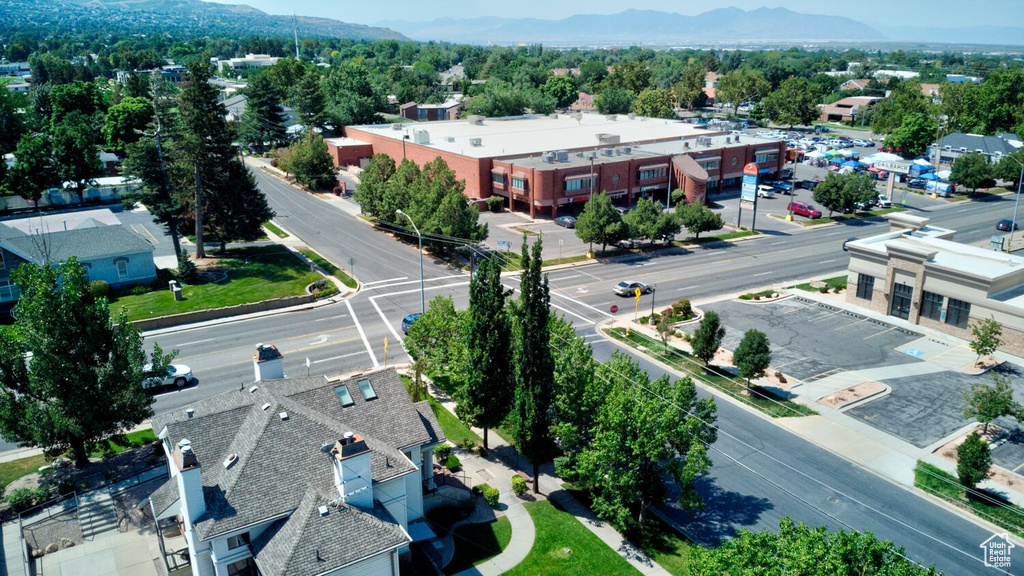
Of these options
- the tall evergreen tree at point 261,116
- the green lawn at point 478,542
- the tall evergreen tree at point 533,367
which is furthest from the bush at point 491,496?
the tall evergreen tree at point 261,116

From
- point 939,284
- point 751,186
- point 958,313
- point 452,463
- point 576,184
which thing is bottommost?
point 452,463

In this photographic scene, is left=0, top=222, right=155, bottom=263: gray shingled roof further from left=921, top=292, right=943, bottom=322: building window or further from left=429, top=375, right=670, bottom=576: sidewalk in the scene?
left=921, top=292, right=943, bottom=322: building window

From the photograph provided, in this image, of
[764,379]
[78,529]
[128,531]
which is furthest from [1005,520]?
Answer: [78,529]

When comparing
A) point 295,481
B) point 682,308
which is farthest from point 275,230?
point 295,481

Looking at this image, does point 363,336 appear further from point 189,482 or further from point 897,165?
point 897,165

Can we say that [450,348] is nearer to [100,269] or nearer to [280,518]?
[280,518]

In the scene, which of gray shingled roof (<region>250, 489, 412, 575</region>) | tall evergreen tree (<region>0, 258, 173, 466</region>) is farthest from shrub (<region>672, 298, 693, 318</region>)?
tall evergreen tree (<region>0, 258, 173, 466</region>)
